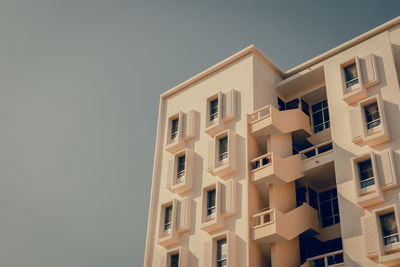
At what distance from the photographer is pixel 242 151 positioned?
1309 inches

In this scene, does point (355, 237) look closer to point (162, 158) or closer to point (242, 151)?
point (242, 151)

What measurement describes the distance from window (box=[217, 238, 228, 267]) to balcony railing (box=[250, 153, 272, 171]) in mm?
4645

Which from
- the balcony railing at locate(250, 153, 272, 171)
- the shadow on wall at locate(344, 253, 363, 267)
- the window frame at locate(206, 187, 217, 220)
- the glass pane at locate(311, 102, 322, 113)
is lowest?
the shadow on wall at locate(344, 253, 363, 267)

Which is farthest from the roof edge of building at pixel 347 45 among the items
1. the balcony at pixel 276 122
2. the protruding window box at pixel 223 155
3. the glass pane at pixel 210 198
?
the glass pane at pixel 210 198

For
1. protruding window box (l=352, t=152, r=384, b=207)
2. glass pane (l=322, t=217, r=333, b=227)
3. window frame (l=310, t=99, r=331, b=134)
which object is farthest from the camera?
window frame (l=310, t=99, r=331, b=134)

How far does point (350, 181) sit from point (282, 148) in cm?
541

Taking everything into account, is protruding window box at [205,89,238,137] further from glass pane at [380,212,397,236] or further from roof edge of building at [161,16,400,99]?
glass pane at [380,212,397,236]


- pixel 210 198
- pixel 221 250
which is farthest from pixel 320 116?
pixel 221 250

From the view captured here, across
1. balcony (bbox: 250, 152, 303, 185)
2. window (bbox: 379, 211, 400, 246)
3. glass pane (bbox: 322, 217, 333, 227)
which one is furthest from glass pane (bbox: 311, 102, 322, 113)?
window (bbox: 379, 211, 400, 246)

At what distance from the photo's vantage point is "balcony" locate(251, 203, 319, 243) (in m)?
29.1

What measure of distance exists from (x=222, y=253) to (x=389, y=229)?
912 cm

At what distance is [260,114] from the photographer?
34.4m

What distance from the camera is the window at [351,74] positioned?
3244 cm

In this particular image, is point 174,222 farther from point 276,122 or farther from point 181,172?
point 276,122
